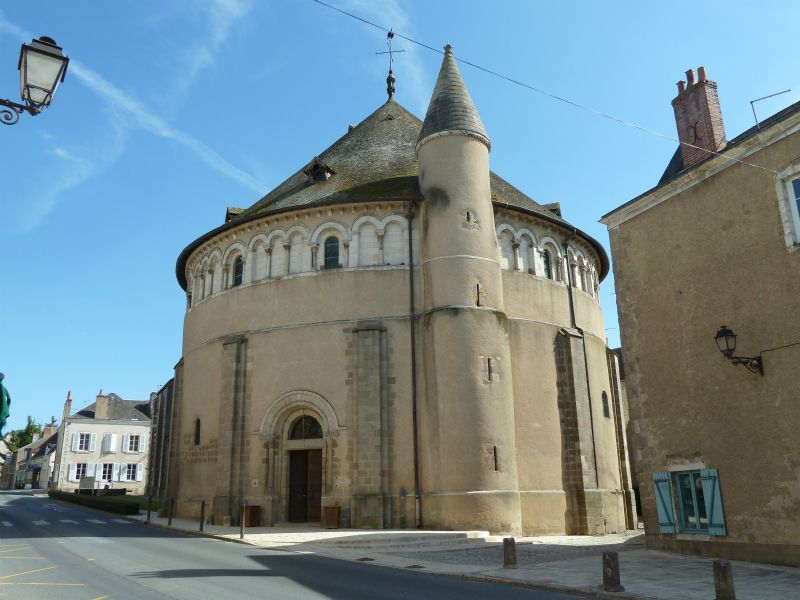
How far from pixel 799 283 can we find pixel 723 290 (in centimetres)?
166

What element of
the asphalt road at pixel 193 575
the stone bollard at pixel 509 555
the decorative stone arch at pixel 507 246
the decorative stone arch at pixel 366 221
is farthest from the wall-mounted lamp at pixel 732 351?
the decorative stone arch at pixel 366 221

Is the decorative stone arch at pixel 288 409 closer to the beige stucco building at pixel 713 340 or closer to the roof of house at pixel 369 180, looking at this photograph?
the roof of house at pixel 369 180

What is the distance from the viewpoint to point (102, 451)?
59656 mm

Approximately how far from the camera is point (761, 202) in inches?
539

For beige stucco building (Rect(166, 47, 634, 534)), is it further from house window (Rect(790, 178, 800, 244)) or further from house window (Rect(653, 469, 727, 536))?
house window (Rect(790, 178, 800, 244))

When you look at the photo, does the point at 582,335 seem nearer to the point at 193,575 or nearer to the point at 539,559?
the point at 539,559

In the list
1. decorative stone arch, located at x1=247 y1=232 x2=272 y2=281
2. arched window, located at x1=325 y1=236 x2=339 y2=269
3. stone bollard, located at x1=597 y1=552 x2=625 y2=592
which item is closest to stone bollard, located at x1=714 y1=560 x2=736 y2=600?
stone bollard, located at x1=597 y1=552 x2=625 y2=592

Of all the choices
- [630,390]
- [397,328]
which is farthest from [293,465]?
[630,390]

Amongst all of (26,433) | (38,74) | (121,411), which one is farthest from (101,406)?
(38,74)

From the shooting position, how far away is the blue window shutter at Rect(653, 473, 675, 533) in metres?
14.8

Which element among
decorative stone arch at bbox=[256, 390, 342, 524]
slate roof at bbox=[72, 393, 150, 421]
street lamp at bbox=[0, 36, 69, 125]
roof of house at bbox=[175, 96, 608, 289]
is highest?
roof of house at bbox=[175, 96, 608, 289]

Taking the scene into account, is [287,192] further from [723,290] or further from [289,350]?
[723,290]

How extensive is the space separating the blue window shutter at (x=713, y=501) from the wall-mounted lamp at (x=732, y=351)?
228 cm

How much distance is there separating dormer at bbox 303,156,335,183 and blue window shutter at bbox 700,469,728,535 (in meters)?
17.3
